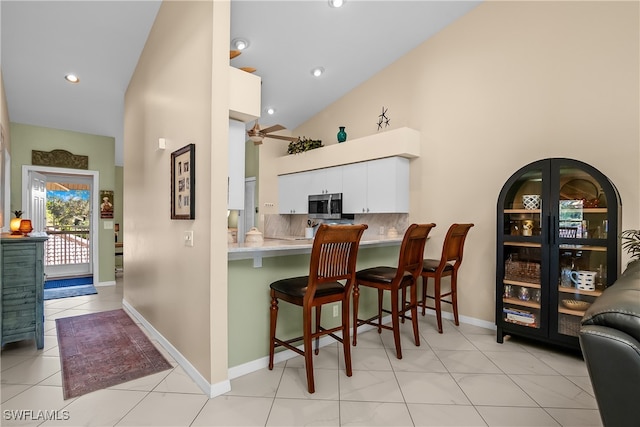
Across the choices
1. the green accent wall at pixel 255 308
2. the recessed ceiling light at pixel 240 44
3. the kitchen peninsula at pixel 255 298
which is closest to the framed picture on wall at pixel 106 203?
the recessed ceiling light at pixel 240 44

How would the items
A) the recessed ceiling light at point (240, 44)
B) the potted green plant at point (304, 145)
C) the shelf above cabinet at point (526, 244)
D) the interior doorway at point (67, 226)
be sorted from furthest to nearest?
the interior doorway at point (67, 226) < the potted green plant at point (304, 145) < the recessed ceiling light at point (240, 44) < the shelf above cabinet at point (526, 244)

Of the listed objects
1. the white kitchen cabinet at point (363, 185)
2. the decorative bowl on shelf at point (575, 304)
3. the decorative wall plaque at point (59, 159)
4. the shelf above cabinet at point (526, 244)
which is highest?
the decorative wall plaque at point (59, 159)

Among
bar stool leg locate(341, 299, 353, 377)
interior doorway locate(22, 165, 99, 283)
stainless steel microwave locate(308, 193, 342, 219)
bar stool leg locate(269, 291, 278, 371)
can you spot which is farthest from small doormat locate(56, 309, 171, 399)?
interior doorway locate(22, 165, 99, 283)

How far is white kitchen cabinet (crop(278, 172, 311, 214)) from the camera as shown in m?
5.44

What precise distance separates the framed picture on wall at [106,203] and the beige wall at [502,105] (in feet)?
14.8

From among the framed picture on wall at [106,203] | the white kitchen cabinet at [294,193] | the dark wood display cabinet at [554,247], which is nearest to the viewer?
the dark wood display cabinet at [554,247]

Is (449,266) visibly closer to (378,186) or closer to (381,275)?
(381,275)

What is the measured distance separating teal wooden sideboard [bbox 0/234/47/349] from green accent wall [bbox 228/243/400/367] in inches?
72.0

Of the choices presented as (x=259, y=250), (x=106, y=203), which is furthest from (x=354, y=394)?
(x=106, y=203)

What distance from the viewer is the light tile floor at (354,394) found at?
1930 millimetres

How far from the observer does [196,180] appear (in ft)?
7.80

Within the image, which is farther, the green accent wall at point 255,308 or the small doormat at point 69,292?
the small doormat at point 69,292

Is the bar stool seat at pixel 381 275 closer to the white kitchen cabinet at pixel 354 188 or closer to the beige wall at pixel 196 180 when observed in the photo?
the beige wall at pixel 196 180

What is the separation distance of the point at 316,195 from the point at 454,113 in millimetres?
2300
